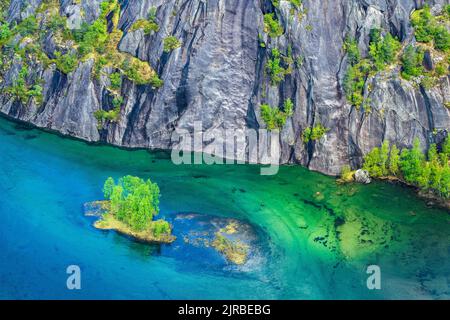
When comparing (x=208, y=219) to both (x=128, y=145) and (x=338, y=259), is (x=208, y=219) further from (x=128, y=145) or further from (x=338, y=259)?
(x=128, y=145)

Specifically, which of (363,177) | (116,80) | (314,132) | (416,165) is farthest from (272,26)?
(416,165)

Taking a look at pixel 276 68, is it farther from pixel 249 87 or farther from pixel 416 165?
pixel 416 165

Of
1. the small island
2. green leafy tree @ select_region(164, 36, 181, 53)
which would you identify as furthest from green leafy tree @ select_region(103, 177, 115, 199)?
green leafy tree @ select_region(164, 36, 181, 53)

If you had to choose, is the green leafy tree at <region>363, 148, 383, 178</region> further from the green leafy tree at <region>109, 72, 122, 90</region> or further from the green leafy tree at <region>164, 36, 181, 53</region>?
the green leafy tree at <region>109, 72, 122, 90</region>

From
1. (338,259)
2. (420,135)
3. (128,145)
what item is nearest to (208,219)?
(338,259)
